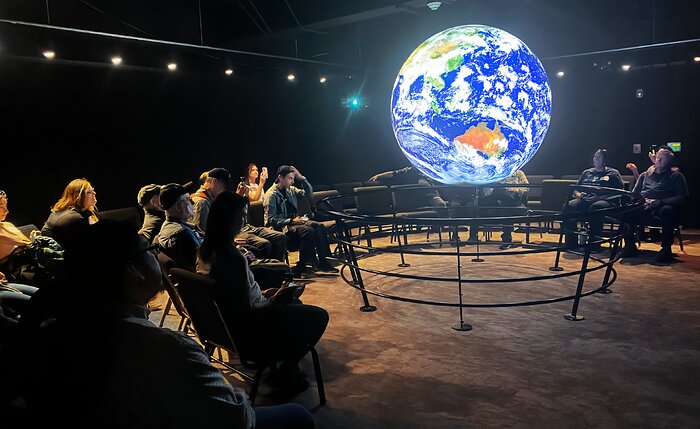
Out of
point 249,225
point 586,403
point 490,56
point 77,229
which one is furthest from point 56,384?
point 249,225

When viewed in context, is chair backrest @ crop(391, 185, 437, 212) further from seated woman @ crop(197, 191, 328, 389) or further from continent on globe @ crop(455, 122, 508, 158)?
seated woman @ crop(197, 191, 328, 389)

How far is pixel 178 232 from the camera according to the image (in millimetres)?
4750

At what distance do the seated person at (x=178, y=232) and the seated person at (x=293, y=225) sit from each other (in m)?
2.93

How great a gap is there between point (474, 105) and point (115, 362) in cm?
466

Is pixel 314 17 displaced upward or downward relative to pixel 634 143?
upward

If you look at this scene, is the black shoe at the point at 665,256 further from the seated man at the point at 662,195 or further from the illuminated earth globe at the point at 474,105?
the illuminated earth globe at the point at 474,105

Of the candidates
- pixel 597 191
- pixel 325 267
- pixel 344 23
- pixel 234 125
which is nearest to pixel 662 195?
pixel 597 191

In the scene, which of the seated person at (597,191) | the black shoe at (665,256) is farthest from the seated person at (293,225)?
the black shoe at (665,256)

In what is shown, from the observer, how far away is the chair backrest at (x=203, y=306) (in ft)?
11.2

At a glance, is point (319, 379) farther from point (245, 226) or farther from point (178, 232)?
point (245, 226)

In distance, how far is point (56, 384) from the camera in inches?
64.6

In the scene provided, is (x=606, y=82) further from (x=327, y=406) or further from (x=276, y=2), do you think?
(x=327, y=406)

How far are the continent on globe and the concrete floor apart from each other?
1789 mm

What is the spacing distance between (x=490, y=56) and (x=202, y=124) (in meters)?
6.68
